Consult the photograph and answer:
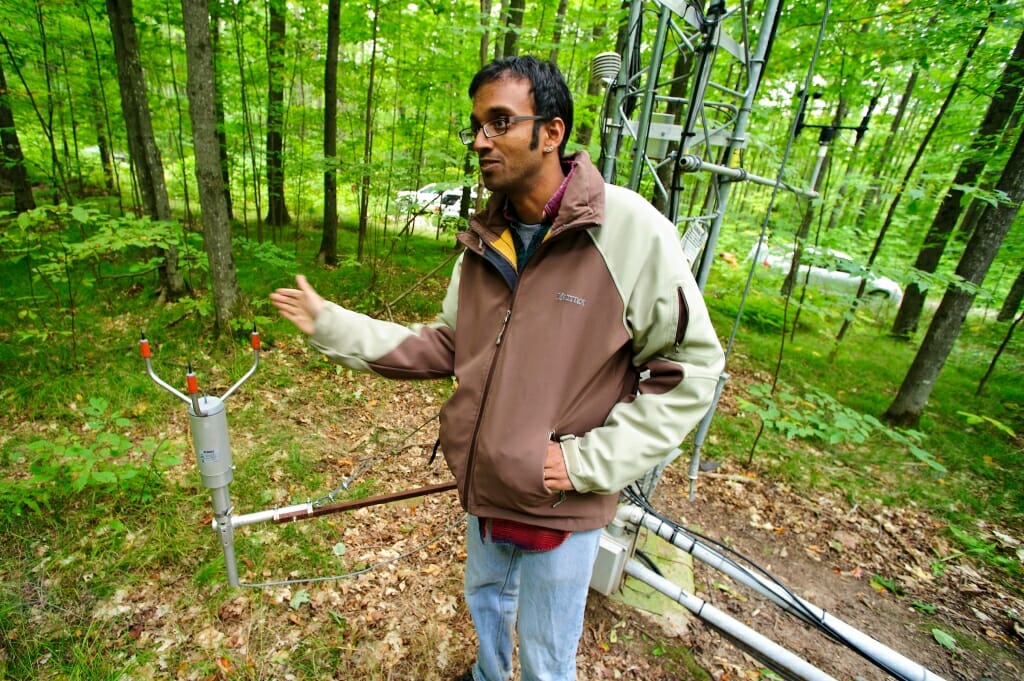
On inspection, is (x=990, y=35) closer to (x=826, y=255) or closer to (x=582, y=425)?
(x=826, y=255)

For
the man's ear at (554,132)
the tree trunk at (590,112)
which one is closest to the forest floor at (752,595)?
the man's ear at (554,132)

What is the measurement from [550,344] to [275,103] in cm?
918

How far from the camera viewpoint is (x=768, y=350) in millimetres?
7723

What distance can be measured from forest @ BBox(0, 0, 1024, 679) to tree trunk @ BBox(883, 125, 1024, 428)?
3 centimetres

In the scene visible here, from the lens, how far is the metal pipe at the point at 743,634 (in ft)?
7.09

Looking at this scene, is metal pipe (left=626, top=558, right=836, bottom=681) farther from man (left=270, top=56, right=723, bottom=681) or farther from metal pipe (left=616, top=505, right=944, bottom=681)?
man (left=270, top=56, right=723, bottom=681)

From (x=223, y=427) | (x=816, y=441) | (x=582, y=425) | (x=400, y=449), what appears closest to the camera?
(x=582, y=425)

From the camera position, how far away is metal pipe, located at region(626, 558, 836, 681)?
216 centimetres

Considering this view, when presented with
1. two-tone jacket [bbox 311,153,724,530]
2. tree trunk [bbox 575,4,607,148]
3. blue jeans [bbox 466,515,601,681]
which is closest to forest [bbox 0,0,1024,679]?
tree trunk [bbox 575,4,607,148]

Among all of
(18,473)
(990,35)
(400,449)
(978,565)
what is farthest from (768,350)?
(18,473)

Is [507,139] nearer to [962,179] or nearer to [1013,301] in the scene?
[962,179]

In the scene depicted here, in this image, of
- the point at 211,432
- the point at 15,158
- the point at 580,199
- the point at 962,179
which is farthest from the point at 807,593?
the point at 15,158

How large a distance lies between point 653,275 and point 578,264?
0.23 meters

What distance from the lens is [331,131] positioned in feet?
23.4
